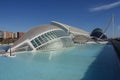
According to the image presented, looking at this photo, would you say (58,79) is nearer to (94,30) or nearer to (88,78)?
(88,78)

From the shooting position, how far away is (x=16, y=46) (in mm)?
28938

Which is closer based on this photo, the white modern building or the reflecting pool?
the reflecting pool

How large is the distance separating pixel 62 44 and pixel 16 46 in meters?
9.19

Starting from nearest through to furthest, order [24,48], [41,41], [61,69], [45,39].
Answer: [61,69] < [24,48] < [41,41] < [45,39]

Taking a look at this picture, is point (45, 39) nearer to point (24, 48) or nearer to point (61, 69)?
point (24, 48)

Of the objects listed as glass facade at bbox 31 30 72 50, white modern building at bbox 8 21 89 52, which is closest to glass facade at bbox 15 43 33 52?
white modern building at bbox 8 21 89 52

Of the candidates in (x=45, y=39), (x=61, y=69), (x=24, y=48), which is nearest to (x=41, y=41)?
(x=45, y=39)

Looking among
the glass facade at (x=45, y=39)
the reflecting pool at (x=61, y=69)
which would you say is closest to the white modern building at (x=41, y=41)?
the glass facade at (x=45, y=39)

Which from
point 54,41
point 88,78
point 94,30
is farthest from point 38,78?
point 94,30

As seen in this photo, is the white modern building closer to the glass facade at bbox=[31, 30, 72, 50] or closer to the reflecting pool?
the glass facade at bbox=[31, 30, 72, 50]

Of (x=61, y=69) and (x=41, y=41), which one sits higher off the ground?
(x=41, y=41)

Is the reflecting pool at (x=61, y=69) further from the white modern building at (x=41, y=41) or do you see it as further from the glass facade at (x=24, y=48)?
the white modern building at (x=41, y=41)

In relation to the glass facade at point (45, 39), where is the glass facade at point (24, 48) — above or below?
below

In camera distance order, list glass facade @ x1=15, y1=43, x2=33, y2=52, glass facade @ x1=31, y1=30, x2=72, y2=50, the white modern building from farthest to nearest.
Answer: glass facade @ x1=31, y1=30, x2=72, y2=50 < the white modern building < glass facade @ x1=15, y1=43, x2=33, y2=52
